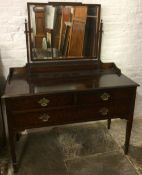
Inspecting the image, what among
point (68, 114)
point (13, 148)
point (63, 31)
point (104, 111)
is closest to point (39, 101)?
point (68, 114)

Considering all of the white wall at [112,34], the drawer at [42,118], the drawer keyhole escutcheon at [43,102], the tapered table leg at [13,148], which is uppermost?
the white wall at [112,34]

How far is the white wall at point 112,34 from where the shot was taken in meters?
1.87

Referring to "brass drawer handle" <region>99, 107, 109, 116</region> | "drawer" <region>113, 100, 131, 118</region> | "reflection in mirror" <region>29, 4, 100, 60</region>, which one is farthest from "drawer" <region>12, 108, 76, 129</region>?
"reflection in mirror" <region>29, 4, 100, 60</region>

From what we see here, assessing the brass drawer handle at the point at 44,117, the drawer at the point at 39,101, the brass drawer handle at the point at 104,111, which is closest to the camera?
the drawer at the point at 39,101

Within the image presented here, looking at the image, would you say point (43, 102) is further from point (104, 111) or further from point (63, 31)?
point (63, 31)

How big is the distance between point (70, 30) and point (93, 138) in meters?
A: 1.16

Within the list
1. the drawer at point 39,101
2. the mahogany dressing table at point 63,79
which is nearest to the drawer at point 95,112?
the mahogany dressing table at point 63,79

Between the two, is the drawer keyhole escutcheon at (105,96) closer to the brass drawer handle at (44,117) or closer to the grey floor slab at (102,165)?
the brass drawer handle at (44,117)

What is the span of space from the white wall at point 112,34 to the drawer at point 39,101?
54 centimetres

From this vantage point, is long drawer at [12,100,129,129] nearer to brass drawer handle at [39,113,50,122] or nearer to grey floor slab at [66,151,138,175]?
brass drawer handle at [39,113,50,122]

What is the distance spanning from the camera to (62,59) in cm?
205

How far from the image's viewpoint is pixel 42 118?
1.73 meters

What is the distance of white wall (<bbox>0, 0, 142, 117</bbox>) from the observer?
6.14ft

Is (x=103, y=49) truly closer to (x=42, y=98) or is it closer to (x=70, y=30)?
(x=70, y=30)
